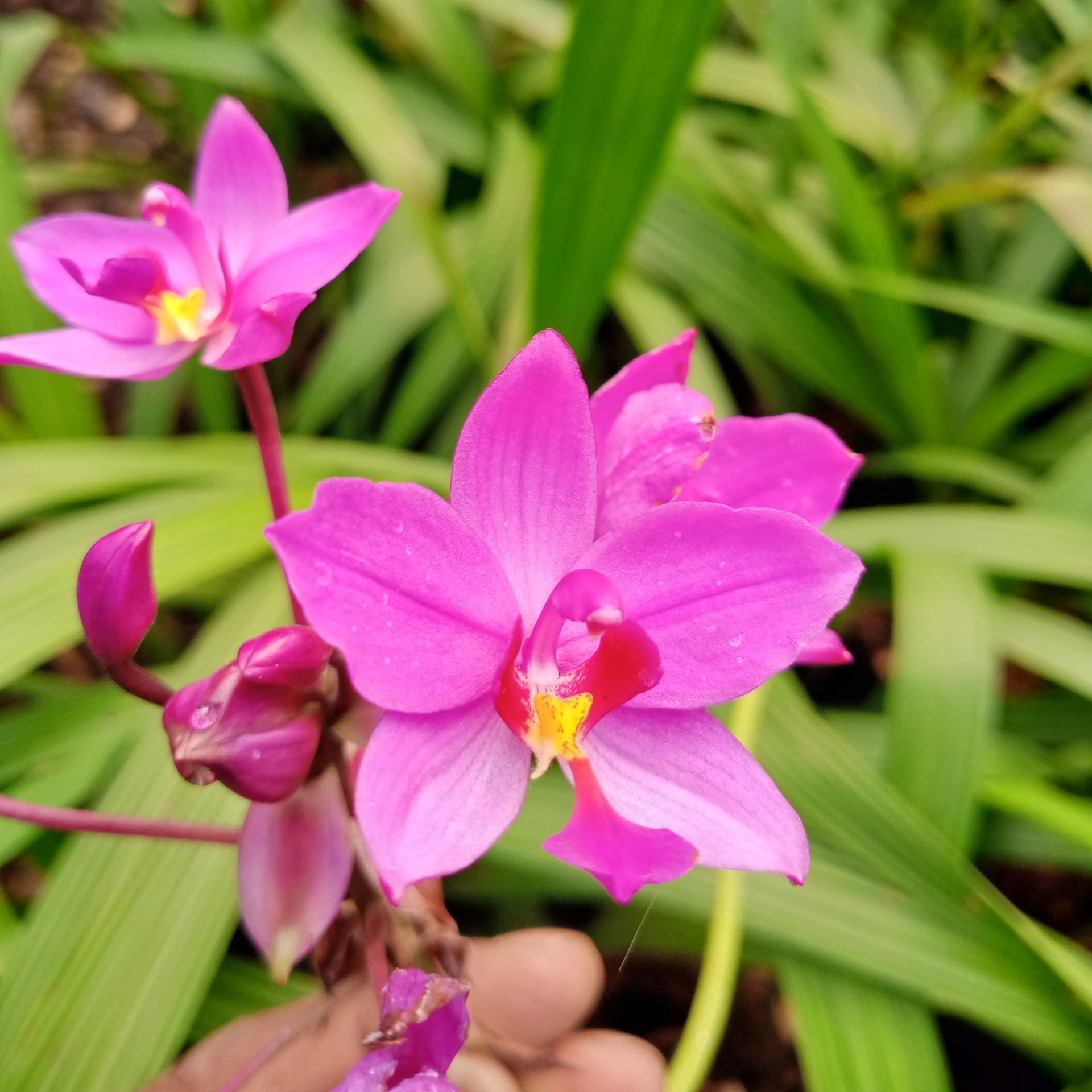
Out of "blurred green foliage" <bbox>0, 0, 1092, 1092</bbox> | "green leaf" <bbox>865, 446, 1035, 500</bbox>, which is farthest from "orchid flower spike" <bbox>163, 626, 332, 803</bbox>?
"green leaf" <bbox>865, 446, 1035, 500</bbox>

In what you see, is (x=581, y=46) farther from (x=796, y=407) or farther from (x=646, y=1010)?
(x=646, y=1010)

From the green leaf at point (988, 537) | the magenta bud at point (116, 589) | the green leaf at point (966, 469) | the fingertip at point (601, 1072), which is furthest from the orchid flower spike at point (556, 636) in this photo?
the green leaf at point (966, 469)

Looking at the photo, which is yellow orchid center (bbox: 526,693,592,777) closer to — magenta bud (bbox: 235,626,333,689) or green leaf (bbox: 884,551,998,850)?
magenta bud (bbox: 235,626,333,689)

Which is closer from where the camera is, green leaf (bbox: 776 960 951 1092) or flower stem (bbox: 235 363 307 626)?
flower stem (bbox: 235 363 307 626)

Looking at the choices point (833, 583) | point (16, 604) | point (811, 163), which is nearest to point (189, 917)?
point (16, 604)

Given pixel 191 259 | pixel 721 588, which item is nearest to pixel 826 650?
pixel 721 588

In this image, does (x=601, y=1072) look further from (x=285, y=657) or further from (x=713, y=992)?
(x=285, y=657)

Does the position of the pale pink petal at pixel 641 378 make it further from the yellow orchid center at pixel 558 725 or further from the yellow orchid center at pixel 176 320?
the yellow orchid center at pixel 176 320
